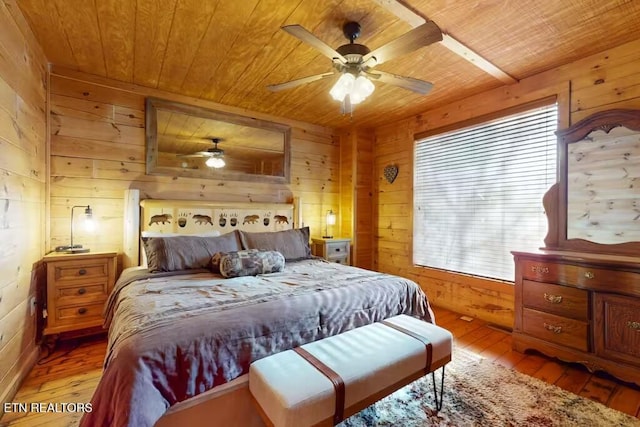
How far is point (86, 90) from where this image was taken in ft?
9.14

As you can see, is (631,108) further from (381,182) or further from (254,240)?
(254,240)

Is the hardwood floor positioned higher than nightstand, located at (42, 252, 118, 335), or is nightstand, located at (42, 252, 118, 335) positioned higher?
nightstand, located at (42, 252, 118, 335)

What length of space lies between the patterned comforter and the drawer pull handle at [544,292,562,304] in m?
0.97

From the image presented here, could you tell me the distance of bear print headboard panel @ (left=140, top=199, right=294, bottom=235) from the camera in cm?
299

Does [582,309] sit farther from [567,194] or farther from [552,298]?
[567,194]

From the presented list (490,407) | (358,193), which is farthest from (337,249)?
(490,407)

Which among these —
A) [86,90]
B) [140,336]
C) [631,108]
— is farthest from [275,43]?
[631,108]

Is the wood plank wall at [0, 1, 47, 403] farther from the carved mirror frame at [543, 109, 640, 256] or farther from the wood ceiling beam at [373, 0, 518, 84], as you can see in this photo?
the carved mirror frame at [543, 109, 640, 256]

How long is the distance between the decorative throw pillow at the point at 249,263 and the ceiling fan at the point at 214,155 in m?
1.46

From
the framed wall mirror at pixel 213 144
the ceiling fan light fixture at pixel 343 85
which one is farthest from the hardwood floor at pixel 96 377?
the ceiling fan light fixture at pixel 343 85

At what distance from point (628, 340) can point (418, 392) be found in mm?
1486

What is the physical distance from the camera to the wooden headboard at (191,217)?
2.92 metres

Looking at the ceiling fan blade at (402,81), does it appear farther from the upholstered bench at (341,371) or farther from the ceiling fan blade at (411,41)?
the upholstered bench at (341,371)

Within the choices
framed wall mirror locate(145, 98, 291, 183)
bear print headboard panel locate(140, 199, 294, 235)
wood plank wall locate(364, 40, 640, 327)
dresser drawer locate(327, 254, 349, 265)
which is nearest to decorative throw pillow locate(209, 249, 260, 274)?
bear print headboard panel locate(140, 199, 294, 235)
